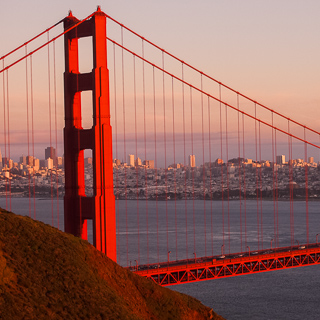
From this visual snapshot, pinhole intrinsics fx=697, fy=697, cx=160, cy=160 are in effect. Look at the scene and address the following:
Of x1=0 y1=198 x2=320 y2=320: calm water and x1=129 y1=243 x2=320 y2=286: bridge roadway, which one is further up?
x1=129 y1=243 x2=320 y2=286: bridge roadway

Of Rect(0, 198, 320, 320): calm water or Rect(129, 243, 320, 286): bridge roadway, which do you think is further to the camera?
Rect(0, 198, 320, 320): calm water

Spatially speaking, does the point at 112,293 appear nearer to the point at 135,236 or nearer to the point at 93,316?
the point at 93,316

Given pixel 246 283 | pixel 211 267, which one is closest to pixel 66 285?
pixel 211 267

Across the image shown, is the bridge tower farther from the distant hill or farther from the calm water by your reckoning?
the distant hill

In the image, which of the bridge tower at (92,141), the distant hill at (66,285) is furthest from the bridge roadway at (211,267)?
the distant hill at (66,285)

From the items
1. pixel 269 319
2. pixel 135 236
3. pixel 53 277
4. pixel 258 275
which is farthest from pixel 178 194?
pixel 53 277

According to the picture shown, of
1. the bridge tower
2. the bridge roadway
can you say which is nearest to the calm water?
the bridge roadway

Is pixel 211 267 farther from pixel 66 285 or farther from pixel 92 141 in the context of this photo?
pixel 66 285
